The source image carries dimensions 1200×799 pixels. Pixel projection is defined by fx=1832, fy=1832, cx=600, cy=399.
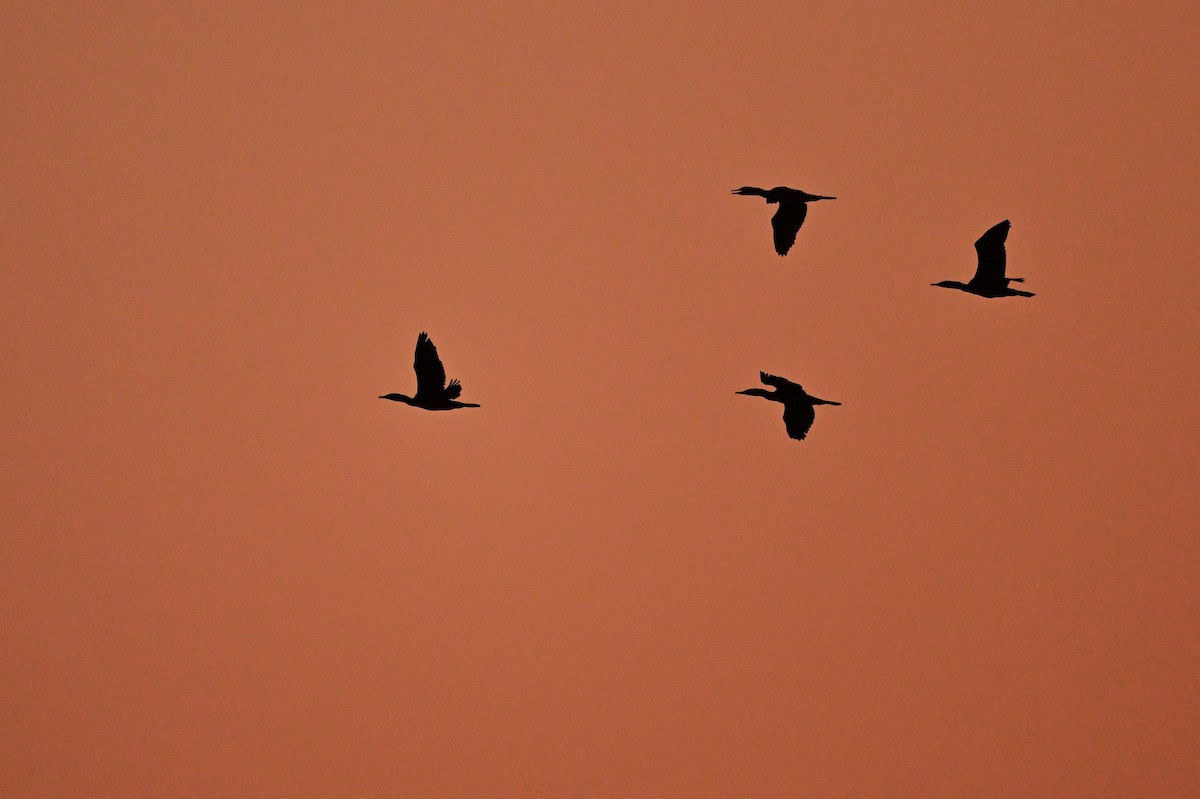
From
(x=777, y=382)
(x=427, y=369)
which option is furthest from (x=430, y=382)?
(x=777, y=382)

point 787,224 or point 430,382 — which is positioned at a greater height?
point 787,224

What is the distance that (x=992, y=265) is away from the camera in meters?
34.3

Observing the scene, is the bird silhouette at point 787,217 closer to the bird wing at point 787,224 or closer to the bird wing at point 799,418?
the bird wing at point 787,224

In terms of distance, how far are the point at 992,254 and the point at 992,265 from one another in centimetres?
23

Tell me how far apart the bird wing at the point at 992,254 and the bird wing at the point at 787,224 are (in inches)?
133

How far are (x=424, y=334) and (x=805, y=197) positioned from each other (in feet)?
25.3

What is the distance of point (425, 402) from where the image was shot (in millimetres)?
35594

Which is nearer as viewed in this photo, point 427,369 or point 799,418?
point 427,369

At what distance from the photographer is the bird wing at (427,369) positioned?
3462 cm

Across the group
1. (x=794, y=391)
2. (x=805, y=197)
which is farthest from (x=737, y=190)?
(x=794, y=391)

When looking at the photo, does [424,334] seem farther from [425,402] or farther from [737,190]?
[737,190]

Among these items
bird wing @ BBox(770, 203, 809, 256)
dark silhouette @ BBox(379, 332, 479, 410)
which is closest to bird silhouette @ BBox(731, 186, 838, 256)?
bird wing @ BBox(770, 203, 809, 256)

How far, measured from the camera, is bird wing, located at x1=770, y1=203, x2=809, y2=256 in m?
34.8

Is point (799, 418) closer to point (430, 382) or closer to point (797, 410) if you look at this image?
point (797, 410)
